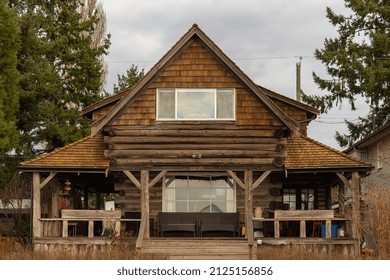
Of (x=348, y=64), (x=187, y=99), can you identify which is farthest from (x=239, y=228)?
(x=348, y=64)

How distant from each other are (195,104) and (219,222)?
173 inches

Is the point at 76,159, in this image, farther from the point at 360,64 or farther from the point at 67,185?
the point at 360,64

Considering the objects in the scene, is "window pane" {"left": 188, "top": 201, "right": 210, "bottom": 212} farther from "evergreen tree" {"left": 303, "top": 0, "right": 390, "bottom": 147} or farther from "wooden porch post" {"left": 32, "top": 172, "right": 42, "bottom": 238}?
"evergreen tree" {"left": 303, "top": 0, "right": 390, "bottom": 147}

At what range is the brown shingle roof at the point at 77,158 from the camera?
25844 millimetres

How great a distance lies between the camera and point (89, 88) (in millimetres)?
38375

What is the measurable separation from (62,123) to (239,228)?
15.1 metres

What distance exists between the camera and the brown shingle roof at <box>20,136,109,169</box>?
2584 centimetres

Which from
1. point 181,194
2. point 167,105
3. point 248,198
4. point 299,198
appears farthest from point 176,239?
point 299,198

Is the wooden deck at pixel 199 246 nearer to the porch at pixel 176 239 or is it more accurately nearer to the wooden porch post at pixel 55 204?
the porch at pixel 176 239

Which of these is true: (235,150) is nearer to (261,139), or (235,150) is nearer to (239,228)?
(261,139)

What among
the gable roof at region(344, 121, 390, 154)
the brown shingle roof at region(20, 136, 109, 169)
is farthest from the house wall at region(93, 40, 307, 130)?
the gable roof at region(344, 121, 390, 154)

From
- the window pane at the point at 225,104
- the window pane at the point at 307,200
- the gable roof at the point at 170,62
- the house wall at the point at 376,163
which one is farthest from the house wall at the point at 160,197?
the house wall at the point at 376,163

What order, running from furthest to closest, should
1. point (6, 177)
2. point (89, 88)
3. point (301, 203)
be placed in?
point (89, 88) → point (6, 177) → point (301, 203)

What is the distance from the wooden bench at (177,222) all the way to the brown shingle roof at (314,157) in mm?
4026
